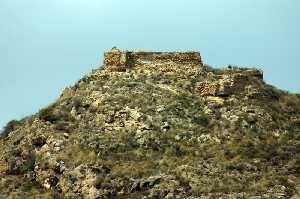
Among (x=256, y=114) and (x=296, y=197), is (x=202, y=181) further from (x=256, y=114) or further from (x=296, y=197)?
(x=256, y=114)

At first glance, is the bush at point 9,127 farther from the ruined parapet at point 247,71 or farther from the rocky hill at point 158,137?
the ruined parapet at point 247,71

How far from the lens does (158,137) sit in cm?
4725

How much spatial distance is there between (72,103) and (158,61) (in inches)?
332

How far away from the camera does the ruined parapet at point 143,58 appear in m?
56.3

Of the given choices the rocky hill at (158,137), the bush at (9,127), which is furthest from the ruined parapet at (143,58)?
the bush at (9,127)

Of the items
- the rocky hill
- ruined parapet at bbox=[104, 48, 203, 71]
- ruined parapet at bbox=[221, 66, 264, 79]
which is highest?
ruined parapet at bbox=[104, 48, 203, 71]

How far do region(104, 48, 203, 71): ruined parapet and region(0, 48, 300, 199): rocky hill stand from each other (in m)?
0.08

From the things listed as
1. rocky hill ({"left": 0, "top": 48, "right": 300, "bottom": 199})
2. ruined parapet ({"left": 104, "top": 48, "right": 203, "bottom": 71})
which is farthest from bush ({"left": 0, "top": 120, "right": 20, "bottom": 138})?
ruined parapet ({"left": 104, "top": 48, "right": 203, "bottom": 71})

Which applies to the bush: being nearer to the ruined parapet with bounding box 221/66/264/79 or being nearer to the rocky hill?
the rocky hill

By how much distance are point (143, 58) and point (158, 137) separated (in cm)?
1148

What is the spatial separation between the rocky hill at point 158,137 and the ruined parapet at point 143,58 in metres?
0.08

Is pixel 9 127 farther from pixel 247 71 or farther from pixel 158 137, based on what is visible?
pixel 247 71

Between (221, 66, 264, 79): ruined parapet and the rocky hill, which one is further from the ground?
(221, 66, 264, 79): ruined parapet

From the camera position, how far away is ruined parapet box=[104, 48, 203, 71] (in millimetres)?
56281
